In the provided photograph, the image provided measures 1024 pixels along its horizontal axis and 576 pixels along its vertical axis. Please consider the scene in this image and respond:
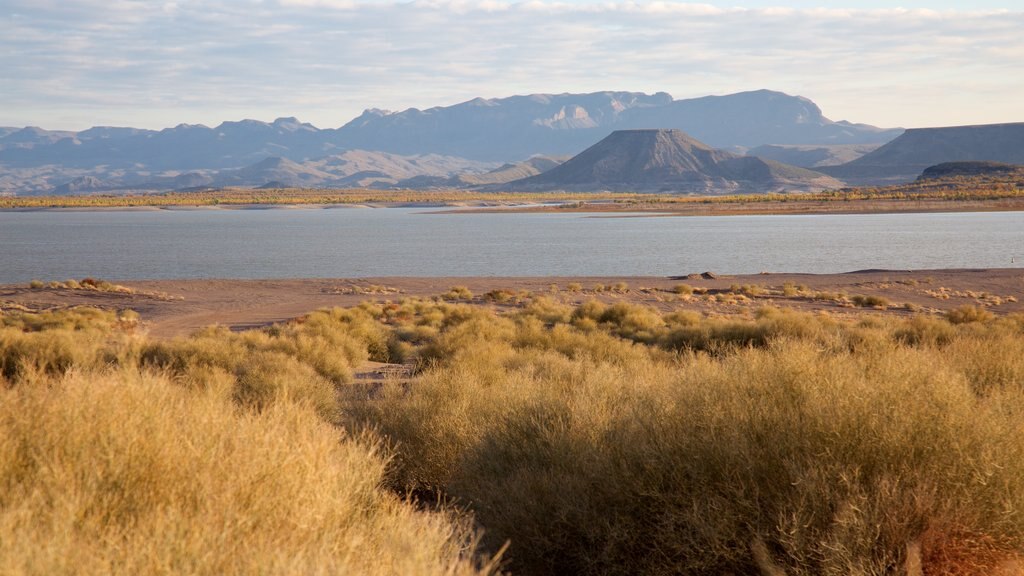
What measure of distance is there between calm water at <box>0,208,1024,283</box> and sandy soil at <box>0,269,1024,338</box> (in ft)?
21.8

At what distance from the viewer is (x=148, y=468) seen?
4.78m

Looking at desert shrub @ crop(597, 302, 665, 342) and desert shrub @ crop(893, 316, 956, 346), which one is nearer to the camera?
desert shrub @ crop(893, 316, 956, 346)

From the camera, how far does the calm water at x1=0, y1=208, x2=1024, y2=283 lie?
178ft

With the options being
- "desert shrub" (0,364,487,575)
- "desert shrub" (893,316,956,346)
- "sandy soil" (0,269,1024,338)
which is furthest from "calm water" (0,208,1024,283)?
"desert shrub" (0,364,487,575)

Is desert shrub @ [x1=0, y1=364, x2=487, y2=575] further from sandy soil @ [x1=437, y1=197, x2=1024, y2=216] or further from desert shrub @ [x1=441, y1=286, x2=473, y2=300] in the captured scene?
sandy soil @ [x1=437, y1=197, x2=1024, y2=216]

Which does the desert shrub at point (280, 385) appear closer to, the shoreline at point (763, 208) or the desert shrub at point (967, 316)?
the desert shrub at point (967, 316)

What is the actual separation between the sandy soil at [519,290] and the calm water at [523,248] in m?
6.66

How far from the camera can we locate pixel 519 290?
40.2 m

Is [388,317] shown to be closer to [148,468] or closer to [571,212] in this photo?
[148,468]

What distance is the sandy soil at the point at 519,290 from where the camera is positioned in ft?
103

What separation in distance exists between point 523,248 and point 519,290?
32452mm

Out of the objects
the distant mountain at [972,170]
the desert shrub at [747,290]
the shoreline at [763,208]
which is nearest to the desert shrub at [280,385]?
the desert shrub at [747,290]

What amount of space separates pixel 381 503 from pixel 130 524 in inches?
73.3

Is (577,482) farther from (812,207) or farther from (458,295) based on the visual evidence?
(812,207)
